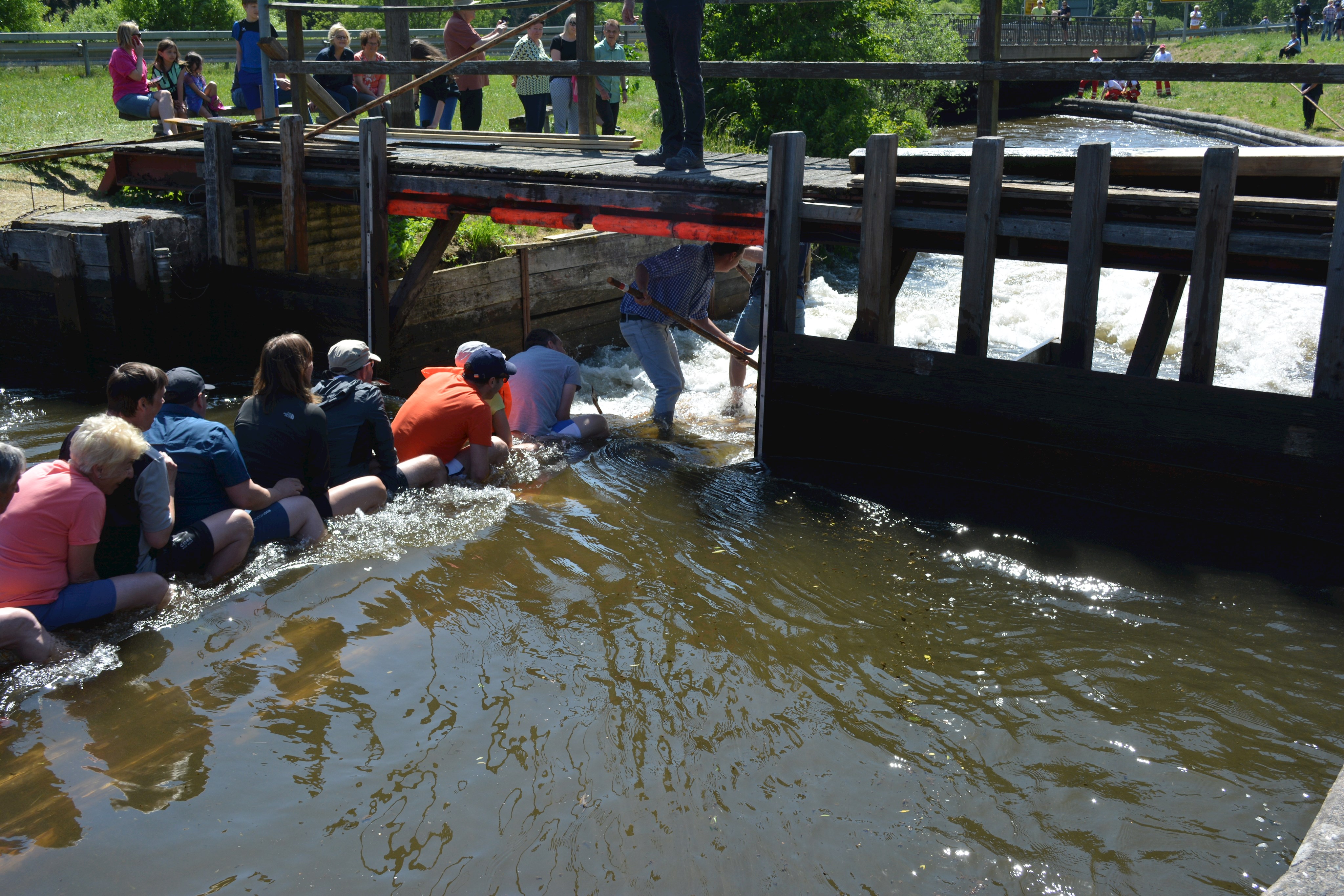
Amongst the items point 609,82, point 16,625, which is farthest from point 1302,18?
point 16,625

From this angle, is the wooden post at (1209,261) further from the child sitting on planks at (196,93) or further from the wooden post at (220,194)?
the child sitting on planks at (196,93)

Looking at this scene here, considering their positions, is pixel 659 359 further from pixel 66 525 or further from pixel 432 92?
pixel 432 92

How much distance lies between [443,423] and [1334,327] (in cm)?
497

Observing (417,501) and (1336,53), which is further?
(1336,53)

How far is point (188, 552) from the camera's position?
17.1 feet

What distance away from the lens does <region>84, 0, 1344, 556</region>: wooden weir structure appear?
545cm

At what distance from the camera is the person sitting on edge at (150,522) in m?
4.83

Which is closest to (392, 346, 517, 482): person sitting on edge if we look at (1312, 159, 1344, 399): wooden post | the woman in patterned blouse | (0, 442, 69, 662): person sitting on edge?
(0, 442, 69, 662): person sitting on edge

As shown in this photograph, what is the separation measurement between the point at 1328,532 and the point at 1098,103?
30.6 meters

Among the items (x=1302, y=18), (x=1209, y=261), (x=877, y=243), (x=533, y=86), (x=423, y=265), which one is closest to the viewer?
(x=1209, y=261)

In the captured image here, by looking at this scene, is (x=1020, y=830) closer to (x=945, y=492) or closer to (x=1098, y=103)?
(x=945, y=492)

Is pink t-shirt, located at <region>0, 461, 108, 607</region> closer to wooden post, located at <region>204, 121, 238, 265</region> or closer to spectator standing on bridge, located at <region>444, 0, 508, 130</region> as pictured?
wooden post, located at <region>204, 121, 238, 265</region>

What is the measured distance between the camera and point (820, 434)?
689 centimetres

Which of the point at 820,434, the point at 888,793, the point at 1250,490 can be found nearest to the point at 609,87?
the point at 820,434
